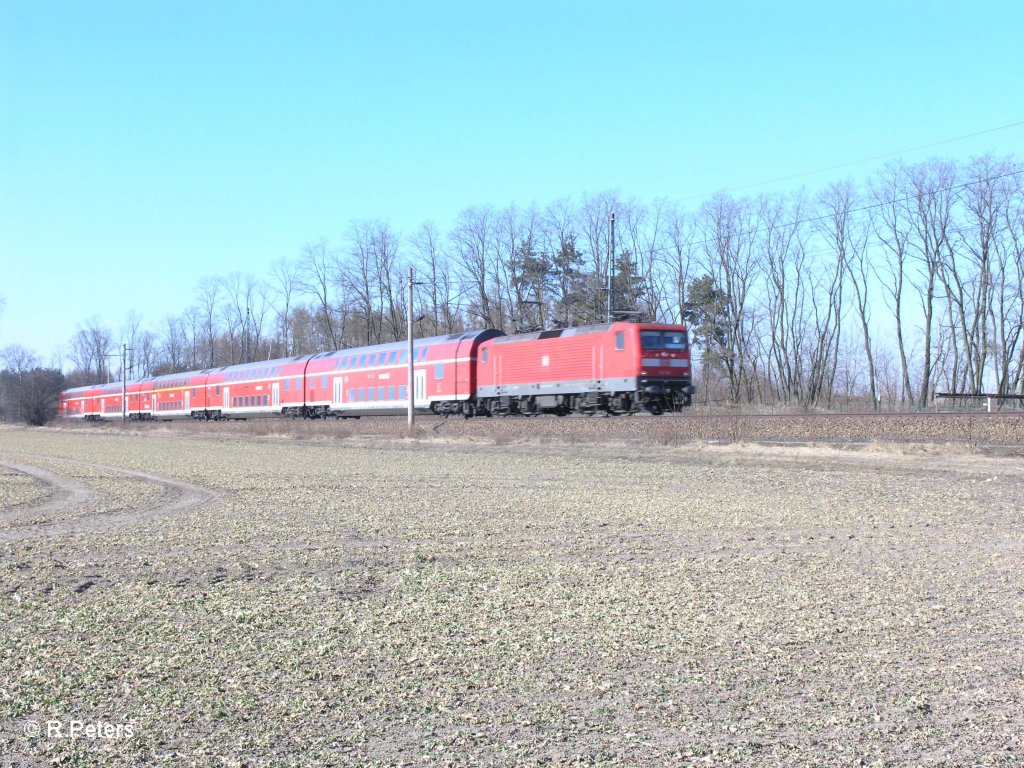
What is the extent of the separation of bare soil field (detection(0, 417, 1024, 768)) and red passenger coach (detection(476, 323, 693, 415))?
15699 mm

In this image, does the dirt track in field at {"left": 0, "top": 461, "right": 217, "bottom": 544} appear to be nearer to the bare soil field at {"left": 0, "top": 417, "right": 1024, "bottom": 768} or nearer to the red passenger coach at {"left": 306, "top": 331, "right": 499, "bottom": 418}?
the bare soil field at {"left": 0, "top": 417, "right": 1024, "bottom": 768}

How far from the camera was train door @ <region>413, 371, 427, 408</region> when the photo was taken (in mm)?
42219

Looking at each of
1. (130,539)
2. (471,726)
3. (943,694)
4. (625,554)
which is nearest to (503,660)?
(471,726)

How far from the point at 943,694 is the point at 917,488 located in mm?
11765

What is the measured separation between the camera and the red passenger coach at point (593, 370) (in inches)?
1216

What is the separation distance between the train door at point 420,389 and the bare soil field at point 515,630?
1056 inches

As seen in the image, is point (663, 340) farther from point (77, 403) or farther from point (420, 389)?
point (77, 403)

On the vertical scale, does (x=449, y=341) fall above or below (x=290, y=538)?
above

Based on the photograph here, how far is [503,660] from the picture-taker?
6.04 metres

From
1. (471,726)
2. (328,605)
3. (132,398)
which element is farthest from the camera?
(132,398)

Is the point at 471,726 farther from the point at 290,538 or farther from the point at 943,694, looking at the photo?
the point at 290,538

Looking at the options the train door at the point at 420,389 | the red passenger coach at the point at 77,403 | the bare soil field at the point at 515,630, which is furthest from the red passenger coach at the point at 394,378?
the red passenger coach at the point at 77,403

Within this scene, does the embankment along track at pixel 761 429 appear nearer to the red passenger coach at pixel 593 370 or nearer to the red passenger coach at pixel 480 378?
the red passenger coach at pixel 593 370

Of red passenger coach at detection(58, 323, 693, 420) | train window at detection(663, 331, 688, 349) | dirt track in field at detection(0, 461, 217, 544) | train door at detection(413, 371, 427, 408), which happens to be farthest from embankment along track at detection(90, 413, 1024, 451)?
dirt track in field at detection(0, 461, 217, 544)
